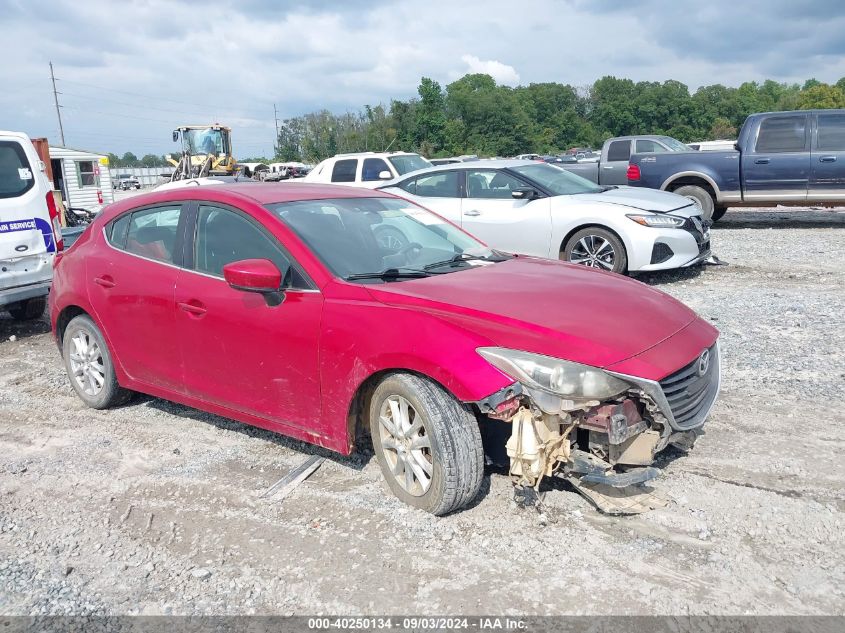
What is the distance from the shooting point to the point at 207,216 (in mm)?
4500

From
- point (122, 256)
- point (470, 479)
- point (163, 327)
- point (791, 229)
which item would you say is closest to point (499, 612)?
point (470, 479)

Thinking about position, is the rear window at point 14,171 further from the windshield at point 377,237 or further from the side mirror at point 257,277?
the side mirror at point 257,277

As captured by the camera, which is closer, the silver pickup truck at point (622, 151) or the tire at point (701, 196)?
the tire at point (701, 196)

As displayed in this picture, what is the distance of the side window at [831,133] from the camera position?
12469 millimetres

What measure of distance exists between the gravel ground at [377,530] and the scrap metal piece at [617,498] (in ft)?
0.21

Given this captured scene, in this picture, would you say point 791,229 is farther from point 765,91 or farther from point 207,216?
point 765,91

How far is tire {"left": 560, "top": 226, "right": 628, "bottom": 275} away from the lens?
8.59 m

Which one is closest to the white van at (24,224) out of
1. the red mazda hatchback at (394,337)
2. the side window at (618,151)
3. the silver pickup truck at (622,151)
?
the red mazda hatchback at (394,337)

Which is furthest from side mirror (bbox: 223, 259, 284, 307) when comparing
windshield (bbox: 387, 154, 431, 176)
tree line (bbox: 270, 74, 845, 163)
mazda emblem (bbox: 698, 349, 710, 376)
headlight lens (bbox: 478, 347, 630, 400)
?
tree line (bbox: 270, 74, 845, 163)

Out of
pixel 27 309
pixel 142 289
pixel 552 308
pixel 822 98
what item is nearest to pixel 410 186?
pixel 27 309

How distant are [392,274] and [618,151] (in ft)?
50.9

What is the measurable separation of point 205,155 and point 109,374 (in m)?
23.3

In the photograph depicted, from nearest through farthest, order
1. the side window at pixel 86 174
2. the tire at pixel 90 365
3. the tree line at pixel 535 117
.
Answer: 1. the tire at pixel 90 365
2. the side window at pixel 86 174
3. the tree line at pixel 535 117

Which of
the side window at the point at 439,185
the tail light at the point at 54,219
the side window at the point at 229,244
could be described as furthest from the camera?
the side window at the point at 439,185
